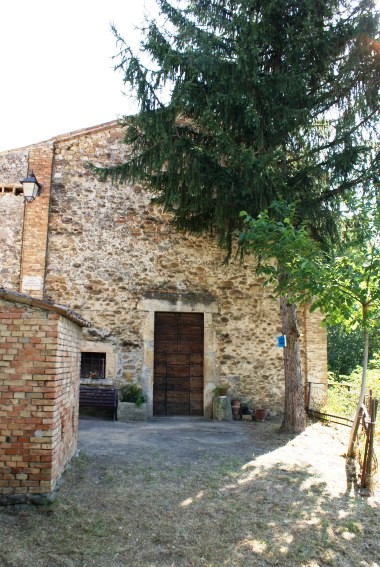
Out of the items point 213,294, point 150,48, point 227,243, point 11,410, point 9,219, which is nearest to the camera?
point 11,410

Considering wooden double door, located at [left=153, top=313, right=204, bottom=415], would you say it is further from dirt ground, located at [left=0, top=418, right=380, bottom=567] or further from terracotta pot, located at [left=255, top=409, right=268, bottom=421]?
dirt ground, located at [left=0, top=418, right=380, bottom=567]

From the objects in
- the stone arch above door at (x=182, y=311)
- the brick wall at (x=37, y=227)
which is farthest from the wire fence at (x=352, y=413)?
the brick wall at (x=37, y=227)

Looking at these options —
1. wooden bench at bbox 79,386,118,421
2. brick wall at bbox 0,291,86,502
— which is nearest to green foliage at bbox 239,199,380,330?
brick wall at bbox 0,291,86,502

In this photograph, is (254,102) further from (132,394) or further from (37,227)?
(132,394)

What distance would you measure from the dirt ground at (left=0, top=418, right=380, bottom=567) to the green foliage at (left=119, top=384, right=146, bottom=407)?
2777mm

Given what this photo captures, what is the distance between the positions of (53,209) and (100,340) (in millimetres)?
3105

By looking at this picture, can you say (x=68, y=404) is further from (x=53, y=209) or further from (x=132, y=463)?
(x=53, y=209)

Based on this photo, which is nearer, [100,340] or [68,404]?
[68,404]

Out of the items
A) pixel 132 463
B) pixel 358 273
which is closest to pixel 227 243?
pixel 358 273

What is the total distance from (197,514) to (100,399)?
18.2 feet

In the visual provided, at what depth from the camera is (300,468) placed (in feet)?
19.5

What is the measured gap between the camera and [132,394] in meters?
9.79

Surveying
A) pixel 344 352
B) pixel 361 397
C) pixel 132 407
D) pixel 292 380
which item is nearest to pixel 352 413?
pixel 292 380

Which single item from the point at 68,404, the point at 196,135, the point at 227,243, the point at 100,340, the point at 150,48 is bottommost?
the point at 68,404
